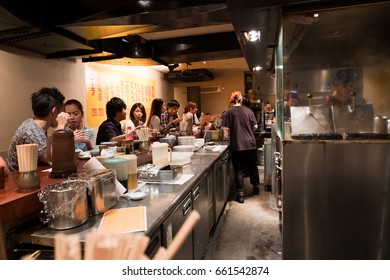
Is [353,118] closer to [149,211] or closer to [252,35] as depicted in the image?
[252,35]

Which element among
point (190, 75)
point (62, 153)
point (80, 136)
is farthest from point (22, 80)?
point (190, 75)

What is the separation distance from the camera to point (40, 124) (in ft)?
6.85

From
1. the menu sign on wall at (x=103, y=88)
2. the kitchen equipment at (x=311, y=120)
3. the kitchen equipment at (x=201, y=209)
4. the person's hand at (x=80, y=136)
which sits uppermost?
the menu sign on wall at (x=103, y=88)

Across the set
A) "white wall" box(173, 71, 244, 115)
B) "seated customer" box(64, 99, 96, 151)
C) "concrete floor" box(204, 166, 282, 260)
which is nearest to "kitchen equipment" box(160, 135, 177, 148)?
"seated customer" box(64, 99, 96, 151)

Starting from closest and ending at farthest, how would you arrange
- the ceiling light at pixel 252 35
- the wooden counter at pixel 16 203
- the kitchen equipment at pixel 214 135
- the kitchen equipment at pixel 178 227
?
the wooden counter at pixel 16 203, the kitchen equipment at pixel 178 227, the ceiling light at pixel 252 35, the kitchen equipment at pixel 214 135

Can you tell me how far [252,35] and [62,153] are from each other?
6.72 feet

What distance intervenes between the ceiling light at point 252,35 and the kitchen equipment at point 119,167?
66.5 inches

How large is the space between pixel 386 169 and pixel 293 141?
2.21ft

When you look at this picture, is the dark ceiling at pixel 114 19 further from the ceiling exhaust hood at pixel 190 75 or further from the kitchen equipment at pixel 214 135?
the ceiling exhaust hood at pixel 190 75

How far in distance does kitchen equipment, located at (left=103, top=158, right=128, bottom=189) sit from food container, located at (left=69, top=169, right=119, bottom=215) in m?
0.15

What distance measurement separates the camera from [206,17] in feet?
8.20

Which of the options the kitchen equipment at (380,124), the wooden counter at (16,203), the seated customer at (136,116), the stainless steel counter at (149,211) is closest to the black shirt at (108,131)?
the seated customer at (136,116)

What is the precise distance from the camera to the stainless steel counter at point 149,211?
120 cm
